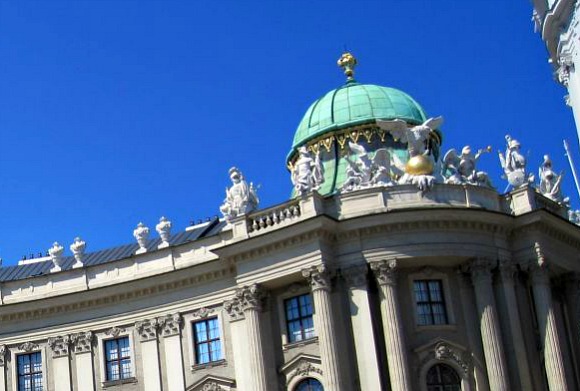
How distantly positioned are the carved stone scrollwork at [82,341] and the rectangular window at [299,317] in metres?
8.03

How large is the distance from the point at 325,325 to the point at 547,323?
7781 millimetres

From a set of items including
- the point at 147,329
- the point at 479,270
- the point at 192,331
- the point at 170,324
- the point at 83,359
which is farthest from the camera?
the point at 83,359

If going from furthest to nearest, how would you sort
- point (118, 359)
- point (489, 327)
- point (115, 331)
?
point (115, 331) → point (118, 359) → point (489, 327)

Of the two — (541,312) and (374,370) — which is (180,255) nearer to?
(374,370)

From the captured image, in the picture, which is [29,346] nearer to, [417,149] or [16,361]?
[16,361]

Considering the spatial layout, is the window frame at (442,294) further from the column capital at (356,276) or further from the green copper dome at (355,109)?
the green copper dome at (355,109)

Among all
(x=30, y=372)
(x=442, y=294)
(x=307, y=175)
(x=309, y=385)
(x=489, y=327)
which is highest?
(x=307, y=175)

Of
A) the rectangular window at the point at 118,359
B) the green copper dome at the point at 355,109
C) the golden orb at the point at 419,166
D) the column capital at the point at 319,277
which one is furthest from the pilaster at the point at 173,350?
the golden orb at the point at 419,166

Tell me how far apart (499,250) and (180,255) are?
37.8 ft

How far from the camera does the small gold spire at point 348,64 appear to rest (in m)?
51.5

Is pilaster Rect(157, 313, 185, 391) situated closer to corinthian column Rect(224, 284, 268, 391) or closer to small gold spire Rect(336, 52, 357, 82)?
corinthian column Rect(224, 284, 268, 391)

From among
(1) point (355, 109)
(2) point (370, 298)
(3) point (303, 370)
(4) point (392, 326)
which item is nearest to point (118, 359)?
(3) point (303, 370)

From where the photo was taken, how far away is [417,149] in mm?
43125

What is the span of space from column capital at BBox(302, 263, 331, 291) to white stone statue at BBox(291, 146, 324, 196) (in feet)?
9.45
